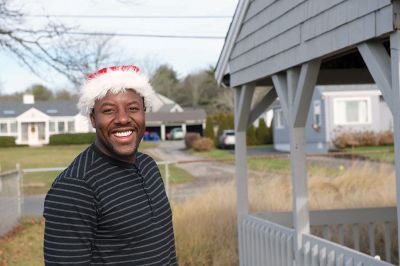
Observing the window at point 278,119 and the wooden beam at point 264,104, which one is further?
the window at point 278,119

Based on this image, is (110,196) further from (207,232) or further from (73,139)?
(73,139)

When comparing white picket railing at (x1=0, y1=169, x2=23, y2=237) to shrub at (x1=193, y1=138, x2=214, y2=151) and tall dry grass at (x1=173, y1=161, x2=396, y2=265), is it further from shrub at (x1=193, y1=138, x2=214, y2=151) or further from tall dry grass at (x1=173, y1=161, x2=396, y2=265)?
shrub at (x1=193, y1=138, x2=214, y2=151)

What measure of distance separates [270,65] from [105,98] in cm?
378

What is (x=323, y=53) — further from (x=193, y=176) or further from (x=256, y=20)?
(x=193, y=176)

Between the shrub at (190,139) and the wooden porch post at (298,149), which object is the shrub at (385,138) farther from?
the wooden porch post at (298,149)

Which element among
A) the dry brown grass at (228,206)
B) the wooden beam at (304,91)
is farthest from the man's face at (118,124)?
the dry brown grass at (228,206)

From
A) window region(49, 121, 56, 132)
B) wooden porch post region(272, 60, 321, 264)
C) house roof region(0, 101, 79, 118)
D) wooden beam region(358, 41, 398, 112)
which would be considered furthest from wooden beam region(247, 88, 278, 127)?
window region(49, 121, 56, 132)

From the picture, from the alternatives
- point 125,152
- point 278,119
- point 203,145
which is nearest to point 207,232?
point 125,152

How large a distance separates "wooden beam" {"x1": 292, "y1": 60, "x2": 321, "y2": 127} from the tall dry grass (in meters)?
2.93

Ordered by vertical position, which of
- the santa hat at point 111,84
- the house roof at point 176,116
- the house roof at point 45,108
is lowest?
the santa hat at point 111,84

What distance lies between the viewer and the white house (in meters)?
60.3

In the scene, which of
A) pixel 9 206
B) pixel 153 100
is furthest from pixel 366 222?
pixel 9 206

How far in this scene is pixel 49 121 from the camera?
201 ft

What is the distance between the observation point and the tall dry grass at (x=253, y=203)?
793 centimetres
